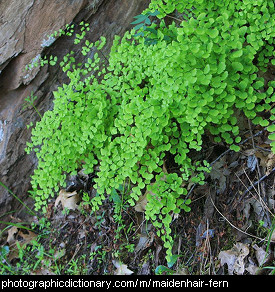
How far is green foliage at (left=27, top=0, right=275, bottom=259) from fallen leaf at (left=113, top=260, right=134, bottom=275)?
0.48 meters

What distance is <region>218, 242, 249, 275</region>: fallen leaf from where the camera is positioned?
7.11 feet

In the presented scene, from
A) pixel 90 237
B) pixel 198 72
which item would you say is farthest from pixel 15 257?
pixel 198 72

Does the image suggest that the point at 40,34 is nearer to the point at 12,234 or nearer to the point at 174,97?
the point at 174,97

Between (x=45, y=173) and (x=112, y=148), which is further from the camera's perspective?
(x=45, y=173)

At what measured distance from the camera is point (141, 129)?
2.26 meters

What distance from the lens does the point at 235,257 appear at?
2.21 meters

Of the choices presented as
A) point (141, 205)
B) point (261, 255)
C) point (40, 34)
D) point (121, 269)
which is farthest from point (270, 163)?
point (40, 34)

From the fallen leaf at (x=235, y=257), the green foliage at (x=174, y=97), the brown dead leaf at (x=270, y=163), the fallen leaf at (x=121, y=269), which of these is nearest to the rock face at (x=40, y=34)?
the green foliage at (x=174, y=97)

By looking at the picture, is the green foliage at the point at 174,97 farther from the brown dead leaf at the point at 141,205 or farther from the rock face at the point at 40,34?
the rock face at the point at 40,34

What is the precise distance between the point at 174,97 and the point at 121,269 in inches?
Result: 55.7

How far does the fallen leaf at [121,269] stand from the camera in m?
2.61

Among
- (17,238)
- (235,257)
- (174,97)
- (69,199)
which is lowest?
(235,257)
